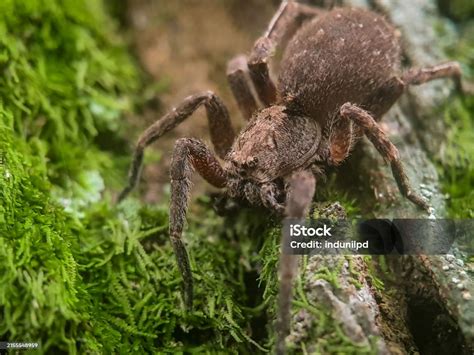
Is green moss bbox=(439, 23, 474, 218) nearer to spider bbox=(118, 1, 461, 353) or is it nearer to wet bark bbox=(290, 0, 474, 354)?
wet bark bbox=(290, 0, 474, 354)

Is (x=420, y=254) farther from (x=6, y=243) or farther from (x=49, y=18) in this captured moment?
(x=49, y=18)

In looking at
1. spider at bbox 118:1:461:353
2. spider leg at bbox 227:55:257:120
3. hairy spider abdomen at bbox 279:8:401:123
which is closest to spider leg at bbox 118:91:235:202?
spider at bbox 118:1:461:353

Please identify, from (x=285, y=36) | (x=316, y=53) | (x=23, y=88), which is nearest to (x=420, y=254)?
(x=316, y=53)

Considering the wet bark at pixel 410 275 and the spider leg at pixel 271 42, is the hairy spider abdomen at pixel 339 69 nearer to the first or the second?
the spider leg at pixel 271 42

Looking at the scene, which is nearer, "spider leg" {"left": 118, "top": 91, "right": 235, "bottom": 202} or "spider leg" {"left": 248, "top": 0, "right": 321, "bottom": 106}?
"spider leg" {"left": 118, "top": 91, "right": 235, "bottom": 202}

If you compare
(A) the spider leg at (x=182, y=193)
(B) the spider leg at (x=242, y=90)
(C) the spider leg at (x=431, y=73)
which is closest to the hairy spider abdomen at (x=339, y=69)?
(C) the spider leg at (x=431, y=73)

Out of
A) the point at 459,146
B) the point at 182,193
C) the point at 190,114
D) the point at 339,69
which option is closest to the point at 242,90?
the point at 190,114

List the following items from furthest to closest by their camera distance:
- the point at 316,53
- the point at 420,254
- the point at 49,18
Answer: the point at 49,18 < the point at 316,53 < the point at 420,254
